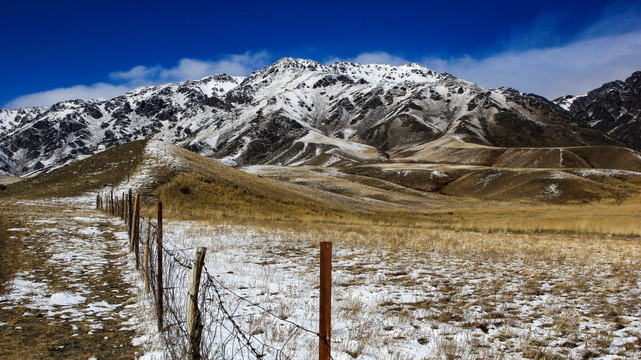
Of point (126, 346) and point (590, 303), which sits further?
point (590, 303)

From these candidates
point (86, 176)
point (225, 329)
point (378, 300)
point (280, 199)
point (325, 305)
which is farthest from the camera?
point (280, 199)

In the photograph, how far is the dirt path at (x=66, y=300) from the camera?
19.6 feet

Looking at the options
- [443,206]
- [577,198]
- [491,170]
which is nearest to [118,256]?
[443,206]

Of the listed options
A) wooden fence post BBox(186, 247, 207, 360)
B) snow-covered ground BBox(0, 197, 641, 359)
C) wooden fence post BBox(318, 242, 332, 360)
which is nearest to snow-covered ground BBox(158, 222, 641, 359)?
snow-covered ground BBox(0, 197, 641, 359)

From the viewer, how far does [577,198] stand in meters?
77.1

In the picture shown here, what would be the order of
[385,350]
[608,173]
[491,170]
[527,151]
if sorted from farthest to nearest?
1. [527,151]
2. [491,170]
3. [608,173]
4. [385,350]

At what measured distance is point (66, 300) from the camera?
820 centimetres

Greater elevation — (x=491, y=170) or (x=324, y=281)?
(x=491, y=170)

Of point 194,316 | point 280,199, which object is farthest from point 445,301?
point 280,199

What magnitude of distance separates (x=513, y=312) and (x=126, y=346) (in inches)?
288

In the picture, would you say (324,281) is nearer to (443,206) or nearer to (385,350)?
(385,350)

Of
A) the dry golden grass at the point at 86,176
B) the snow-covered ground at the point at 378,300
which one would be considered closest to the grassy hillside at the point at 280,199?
the dry golden grass at the point at 86,176

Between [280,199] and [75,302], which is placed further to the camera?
[280,199]

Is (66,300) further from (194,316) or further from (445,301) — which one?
(445,301)
